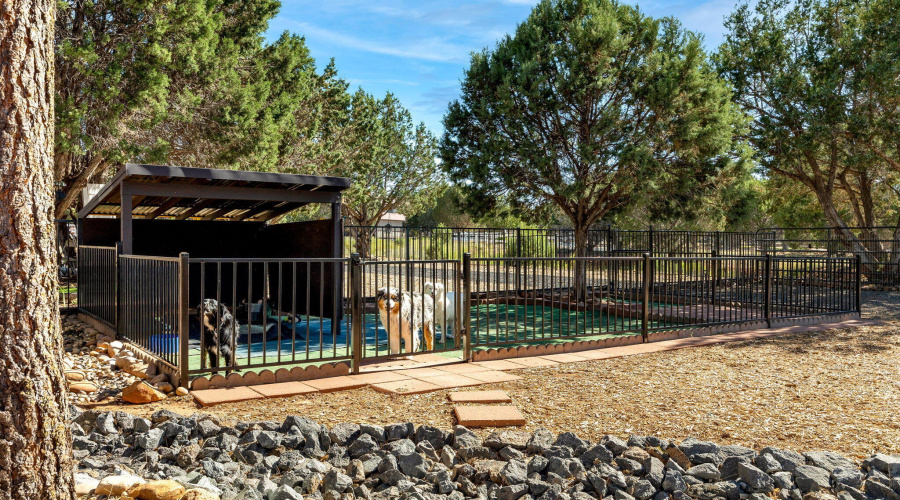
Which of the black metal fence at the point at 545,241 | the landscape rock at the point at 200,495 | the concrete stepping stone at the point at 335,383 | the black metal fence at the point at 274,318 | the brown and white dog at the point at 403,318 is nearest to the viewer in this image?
the landscape rock at the point at 200,495

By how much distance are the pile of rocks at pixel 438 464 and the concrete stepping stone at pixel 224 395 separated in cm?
78

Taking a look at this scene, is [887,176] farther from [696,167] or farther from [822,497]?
Answer: [822,497]

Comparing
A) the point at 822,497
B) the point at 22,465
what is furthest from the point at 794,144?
the point at 22,465

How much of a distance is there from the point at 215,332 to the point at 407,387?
210 centimetres

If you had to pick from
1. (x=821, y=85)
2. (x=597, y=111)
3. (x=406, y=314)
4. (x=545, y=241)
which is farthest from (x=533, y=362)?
(x=821, y=85)

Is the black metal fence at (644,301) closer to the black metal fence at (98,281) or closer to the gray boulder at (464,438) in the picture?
the gray boulder at (464,438)

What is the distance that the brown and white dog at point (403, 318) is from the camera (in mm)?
7445

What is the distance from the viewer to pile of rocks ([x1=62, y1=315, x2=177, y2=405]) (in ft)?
18.4

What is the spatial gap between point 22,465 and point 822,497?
4.20 metres

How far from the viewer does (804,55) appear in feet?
70.5

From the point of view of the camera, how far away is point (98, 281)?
29.0 ft

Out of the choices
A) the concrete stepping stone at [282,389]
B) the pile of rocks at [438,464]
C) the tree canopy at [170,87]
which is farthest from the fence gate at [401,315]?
the tree canopy at [170,87]

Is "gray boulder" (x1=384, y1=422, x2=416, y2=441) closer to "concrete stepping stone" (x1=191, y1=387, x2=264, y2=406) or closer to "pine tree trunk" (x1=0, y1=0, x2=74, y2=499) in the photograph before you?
"concrete stepping stone" (x1=191, y1=387, x2=264, y2=406)

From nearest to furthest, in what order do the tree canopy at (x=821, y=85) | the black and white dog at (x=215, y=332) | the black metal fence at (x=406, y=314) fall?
the black and white dog at (x=215, y=332) < the black metal fence at (x=406, y=314) < the tree canopy at (x=821, y=85)
